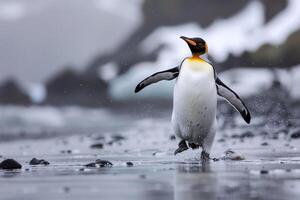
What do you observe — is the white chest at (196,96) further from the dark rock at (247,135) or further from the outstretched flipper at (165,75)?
the dark rock at (247,135)

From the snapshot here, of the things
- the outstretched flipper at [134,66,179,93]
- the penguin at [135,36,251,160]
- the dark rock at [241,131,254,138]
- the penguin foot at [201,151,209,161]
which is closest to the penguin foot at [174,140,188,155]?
the penguin at [135,36,251,160]

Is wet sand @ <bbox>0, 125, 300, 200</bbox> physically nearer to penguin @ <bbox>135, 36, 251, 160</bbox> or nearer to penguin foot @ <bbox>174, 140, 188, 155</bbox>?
penguin foot @ <bbox>174, 140, 188, 155</bbox>

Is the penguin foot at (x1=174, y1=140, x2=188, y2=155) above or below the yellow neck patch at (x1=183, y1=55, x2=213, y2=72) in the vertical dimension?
below

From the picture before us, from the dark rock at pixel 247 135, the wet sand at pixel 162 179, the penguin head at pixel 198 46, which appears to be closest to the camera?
the wet sand at pixel 162 179

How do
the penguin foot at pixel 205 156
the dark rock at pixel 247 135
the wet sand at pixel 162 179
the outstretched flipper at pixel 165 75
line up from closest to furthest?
the wet sand at pixel 162 179
the penguin foot at pixel 205 156
the outstretched flipper at pixel 165 75
the dark rock at pixel 247 135

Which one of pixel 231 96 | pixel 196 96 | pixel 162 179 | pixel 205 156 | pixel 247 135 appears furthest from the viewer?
pixel 247 135

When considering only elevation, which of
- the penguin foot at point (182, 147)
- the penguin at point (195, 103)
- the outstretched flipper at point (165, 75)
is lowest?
the penguin foot at point (182, 147)

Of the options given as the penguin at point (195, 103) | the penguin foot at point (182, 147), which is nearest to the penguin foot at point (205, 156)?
the penguin at point (195, 103)

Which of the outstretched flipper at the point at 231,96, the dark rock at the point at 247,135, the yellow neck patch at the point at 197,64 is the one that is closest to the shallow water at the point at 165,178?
the outstretched flipper at the point at 231,96

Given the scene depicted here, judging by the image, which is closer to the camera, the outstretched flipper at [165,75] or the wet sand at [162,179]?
the wet sand at [162,179]

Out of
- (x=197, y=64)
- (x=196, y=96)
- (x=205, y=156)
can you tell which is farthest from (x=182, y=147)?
(x=197, y=64)

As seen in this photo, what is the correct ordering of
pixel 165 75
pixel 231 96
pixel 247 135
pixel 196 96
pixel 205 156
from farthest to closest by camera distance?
1. pixel 247 135
2. pixel 231 96
3. pixel 165 75
4. pixel 196 96
5. pixel 205 156

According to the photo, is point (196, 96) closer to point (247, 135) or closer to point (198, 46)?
point (198, 46)

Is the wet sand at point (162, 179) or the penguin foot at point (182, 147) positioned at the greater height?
the penguin foot at point (182, 147)
